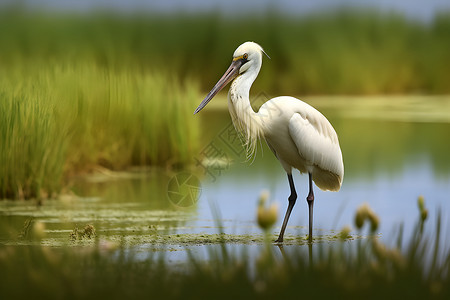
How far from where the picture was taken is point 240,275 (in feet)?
14.5

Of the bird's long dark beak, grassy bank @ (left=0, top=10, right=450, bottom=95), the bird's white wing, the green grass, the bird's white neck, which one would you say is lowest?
the green grass

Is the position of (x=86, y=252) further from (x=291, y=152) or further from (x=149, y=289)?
(x=291, y=152)

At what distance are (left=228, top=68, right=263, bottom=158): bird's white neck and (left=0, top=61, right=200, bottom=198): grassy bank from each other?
118 inches

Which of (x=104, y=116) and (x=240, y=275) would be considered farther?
(x=104, y=116)

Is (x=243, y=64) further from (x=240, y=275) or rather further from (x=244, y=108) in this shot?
(x=240, y=275)

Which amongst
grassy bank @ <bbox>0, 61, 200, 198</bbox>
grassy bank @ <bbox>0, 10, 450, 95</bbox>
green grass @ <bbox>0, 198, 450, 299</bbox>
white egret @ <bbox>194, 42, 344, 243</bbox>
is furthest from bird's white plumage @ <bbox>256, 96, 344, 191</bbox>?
grassy bank @ <bbox>0, 10, 450, 95</bbox>

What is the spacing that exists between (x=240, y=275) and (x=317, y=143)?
128 inches

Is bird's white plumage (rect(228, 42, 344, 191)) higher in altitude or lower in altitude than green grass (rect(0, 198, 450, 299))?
higher

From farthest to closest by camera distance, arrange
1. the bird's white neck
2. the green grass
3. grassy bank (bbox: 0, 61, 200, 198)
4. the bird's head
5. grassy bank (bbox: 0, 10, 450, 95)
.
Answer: grassy bank (bbox: 0, 10, 450, 95)
grassy bank (bbox: 0, 61, 200, 198)
the bird's head
the bird's white neck
the green grass

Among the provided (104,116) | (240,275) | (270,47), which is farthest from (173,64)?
(240,275)

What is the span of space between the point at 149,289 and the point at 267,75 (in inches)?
757

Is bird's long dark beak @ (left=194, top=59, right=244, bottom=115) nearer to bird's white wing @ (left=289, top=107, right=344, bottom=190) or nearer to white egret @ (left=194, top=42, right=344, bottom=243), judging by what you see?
Result: white egret @ (left=194, top=42, right=344, bottom=243)

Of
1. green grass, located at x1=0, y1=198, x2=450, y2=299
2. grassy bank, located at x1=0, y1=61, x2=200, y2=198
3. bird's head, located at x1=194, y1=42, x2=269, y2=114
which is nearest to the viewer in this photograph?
green grass, located at x1=0, y1=198, x2=450, y2=299

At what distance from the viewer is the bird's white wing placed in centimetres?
730
